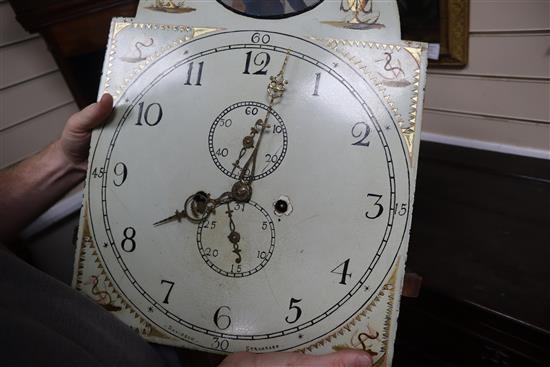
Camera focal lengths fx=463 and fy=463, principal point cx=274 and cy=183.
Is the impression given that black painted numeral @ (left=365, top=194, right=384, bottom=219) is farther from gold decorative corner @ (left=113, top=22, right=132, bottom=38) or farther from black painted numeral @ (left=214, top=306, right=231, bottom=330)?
gold decorative corner @ (left=113, top=22, right=132, bottom=38)

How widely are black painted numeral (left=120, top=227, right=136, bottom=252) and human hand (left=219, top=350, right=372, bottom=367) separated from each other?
0.29 metres

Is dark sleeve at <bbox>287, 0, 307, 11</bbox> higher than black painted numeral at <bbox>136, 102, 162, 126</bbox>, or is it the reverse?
dark sleeve at <bbox>287, 0, 307, 11</bbox>

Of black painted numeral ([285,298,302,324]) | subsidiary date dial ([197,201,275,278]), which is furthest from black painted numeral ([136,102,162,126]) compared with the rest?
black painted numeral ([285,298,302,324])

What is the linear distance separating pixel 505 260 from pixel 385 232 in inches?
19.5

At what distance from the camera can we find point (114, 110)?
953mm

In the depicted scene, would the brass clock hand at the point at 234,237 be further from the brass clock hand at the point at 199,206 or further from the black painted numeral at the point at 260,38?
the black painted numeral at the point at 260,38

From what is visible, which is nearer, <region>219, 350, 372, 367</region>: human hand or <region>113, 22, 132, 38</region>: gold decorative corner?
<region>219, 350, 372, 367</region>: human hand

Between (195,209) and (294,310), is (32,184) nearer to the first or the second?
(195,209)

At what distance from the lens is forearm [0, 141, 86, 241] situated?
1.11 metres

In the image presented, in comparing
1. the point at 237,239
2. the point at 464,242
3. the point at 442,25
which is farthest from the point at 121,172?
the point at 442,25

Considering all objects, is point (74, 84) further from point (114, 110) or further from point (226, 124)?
point (226, 124)

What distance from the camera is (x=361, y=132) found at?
32.9 inches

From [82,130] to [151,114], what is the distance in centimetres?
17

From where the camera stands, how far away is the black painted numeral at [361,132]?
0.83m
